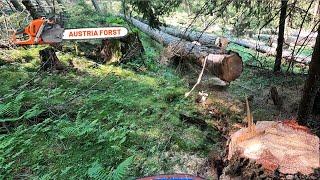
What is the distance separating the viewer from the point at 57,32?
5500mm

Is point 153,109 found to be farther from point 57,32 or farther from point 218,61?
point 57,32

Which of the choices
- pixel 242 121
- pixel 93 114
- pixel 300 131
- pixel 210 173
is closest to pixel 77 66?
pixel 93 114

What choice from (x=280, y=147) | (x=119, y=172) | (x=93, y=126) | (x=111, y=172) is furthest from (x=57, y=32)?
(x=280, y=147)

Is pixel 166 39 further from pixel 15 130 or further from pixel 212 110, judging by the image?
pixel 15 130

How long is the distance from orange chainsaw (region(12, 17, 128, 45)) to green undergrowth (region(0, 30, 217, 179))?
0.81 meters

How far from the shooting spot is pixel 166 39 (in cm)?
890

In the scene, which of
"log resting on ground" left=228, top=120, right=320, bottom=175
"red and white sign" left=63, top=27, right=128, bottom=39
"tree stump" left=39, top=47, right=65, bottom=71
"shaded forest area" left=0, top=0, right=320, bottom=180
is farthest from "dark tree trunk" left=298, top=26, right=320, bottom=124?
"tree stump" left=39, top=47, right=65, bottom=71

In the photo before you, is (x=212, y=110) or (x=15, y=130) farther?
(x=212, y=110)

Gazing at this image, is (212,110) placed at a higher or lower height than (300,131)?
lower

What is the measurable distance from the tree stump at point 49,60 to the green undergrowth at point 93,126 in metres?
0.19

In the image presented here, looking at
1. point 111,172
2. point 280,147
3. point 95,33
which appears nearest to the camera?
point 280,147

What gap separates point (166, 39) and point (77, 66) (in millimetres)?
2965

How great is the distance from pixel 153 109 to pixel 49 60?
2812mm

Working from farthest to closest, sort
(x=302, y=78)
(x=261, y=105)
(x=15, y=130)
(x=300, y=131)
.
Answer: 1. (x=302, y=78)
2. (x=261, y=105)
3. (x=15, y=130)
4. (x=300, y=131)
